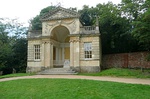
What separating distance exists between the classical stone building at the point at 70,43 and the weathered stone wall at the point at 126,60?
20.9ft

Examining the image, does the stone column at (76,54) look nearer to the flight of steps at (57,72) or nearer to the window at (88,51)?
the window at (88,51)

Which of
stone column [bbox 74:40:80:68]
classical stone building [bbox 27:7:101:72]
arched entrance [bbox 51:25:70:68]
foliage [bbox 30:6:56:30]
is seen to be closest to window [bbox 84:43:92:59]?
classical stone building [bbox 27:7:101:72]

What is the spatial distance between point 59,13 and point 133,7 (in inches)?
384

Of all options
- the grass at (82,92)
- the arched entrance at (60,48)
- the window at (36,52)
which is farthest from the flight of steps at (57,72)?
the grass at (82,92)

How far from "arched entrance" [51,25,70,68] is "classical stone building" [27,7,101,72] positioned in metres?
0.46

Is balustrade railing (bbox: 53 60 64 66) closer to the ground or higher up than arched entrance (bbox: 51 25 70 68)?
closer to the ground

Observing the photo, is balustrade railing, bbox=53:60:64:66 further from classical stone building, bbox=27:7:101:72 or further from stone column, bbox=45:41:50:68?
stone column, bbox=45:41:50:68

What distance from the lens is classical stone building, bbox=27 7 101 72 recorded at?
23.0 metres

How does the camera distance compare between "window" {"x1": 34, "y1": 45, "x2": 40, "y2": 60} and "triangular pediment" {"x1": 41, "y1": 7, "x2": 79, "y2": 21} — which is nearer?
"triangular pediment" {"x1": 41, "y1": 7, "x2": 79, "y2": 21}

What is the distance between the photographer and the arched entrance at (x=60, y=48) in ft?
87.5

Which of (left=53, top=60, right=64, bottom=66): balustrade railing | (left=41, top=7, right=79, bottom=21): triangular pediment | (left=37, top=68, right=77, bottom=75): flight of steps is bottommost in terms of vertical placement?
(left=37, top=68, right=77, bottom=75): flight of steps

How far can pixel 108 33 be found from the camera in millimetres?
27719

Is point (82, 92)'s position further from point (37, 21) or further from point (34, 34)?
point (37, 21)

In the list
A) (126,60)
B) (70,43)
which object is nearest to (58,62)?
(70,43)
